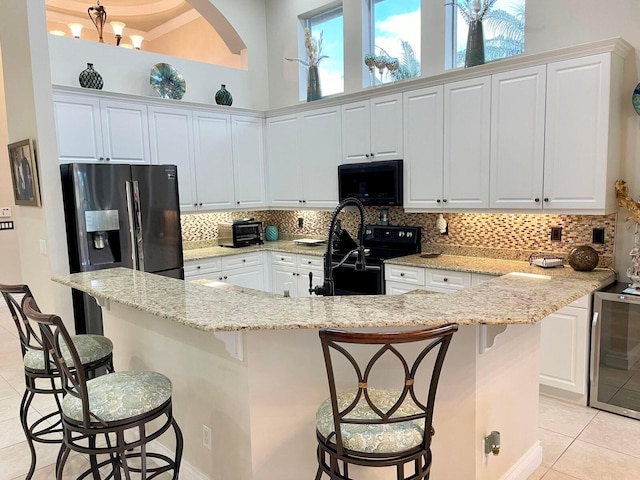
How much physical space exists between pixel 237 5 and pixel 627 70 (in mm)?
4066

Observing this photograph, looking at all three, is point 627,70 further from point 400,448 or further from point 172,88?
point 172,88

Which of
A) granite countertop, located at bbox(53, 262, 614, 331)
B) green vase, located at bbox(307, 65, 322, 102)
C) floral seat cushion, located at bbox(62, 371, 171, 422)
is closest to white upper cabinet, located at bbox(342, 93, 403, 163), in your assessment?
green vase, located at bbox(307, 65, 322, 102)

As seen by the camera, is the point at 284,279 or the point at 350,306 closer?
the point at 350,306

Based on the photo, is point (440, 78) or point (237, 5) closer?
point (440, 78)

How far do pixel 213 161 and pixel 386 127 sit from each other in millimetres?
1931

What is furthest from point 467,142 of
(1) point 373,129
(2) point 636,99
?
(2) point 636,99

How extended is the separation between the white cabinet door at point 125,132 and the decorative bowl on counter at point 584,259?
3790 millimetres

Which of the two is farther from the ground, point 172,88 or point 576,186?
point 172,88

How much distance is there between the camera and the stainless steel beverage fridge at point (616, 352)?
294cm

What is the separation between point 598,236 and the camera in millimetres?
3393

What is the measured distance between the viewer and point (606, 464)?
2.50 m

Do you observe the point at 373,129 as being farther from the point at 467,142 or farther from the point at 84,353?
the point at 84,353

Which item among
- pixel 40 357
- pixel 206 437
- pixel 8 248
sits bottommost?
pixel 206 437

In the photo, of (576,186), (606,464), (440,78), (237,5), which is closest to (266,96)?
(237,5)
